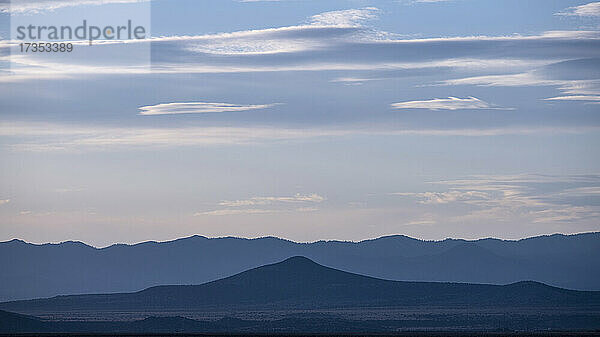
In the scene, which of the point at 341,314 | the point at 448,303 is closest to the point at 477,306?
the point at 448,303

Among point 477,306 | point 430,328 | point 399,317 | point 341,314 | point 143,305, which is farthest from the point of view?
point 143,305

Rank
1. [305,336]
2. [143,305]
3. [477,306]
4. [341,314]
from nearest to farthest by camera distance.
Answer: [305,336]
[341,314]
[477,306]
[143,305]

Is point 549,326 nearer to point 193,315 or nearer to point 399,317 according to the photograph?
point 399,317

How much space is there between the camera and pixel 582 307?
17212 cm

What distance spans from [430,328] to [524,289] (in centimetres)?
6316

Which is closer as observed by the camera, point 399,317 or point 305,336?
point 305,336

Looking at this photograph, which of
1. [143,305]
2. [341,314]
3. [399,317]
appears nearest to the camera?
[399,317]

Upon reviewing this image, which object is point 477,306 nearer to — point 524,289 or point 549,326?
point 524,289

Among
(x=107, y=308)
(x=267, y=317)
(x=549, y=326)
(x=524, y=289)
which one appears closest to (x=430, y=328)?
(x=549, y=326)

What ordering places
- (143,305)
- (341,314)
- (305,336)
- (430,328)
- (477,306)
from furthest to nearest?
(143,305) → (477,306) → (341,314) → (430,328) → (305,336)

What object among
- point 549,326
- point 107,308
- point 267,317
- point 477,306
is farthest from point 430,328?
point 107,308

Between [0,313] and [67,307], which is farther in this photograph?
[67,307]

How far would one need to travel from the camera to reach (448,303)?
19050 centimetres

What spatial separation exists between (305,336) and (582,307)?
3469 inches
